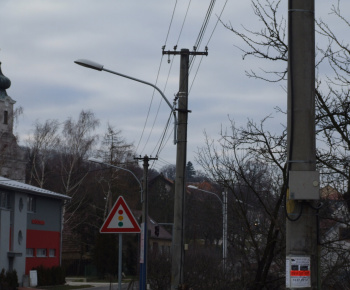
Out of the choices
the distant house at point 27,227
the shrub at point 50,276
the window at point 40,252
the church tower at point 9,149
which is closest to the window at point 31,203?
the distant house at point 27,227

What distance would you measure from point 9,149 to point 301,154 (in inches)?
2607

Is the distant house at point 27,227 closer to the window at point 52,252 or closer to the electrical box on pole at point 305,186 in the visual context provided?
the window at point 52,252

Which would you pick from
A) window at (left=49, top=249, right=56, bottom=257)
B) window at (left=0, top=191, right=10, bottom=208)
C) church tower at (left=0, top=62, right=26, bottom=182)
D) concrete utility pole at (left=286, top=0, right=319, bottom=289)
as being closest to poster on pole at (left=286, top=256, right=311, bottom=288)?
concrete utility pole at (left=286, top=0, right=319, bottom=289)

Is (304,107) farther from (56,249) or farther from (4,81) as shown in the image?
(4,81)

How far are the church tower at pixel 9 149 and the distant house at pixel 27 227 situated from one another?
14258 millimetres

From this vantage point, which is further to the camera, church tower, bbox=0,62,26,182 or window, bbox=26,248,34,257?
church tower, bbox=0,62,26,182

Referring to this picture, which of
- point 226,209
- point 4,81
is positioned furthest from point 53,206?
point 226,209

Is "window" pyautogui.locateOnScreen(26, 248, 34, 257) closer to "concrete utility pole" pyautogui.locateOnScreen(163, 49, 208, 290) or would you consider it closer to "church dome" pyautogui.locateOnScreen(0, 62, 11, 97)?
"church dome" pyautogui.locateOnScreen(0, 62, 11, 97)

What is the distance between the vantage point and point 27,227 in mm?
51719

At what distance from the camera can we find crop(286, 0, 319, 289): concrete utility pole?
6035 mm

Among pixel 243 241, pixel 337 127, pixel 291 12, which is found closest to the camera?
Answer: pixel 291 12

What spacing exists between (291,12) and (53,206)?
51.1 metres

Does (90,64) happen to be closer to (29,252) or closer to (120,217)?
(120,217)

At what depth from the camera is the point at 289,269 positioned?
6.01 m
